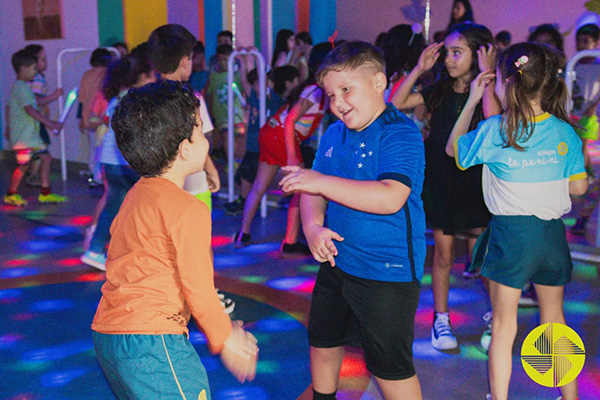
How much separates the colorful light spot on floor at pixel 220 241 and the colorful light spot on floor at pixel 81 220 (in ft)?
4.37

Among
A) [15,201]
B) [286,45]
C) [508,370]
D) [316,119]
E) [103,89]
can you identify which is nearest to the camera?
Answer: [508,370]

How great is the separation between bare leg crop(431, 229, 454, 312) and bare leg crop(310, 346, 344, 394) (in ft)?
3.57

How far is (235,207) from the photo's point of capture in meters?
6.23

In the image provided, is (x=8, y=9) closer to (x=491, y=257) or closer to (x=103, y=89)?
(x=103, y=89)

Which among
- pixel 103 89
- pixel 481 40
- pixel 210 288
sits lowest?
pixel 210 288

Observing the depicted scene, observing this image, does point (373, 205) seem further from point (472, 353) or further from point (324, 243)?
point (472, 353)

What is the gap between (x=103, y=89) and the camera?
4066 millimetres

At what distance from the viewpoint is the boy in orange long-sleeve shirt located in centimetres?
152

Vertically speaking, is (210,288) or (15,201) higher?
(210,288)

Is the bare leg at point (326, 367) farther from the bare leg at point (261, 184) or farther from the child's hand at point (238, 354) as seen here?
the bare leg at point (261, 184)

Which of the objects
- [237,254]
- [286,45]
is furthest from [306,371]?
[286,45]

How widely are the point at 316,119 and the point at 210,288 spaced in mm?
3163

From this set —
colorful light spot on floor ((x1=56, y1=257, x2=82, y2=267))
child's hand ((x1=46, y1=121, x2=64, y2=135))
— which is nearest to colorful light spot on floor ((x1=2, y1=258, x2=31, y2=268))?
colorful light spot on floor ((x1=56, y1=257, x2=82, y2=267))

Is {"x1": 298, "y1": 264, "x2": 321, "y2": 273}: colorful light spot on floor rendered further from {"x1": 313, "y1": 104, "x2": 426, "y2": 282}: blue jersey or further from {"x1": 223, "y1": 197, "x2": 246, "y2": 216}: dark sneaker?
→ {"x1": 313, "y1": 104, "x2": 426, "y2": 282}: blue jersey
